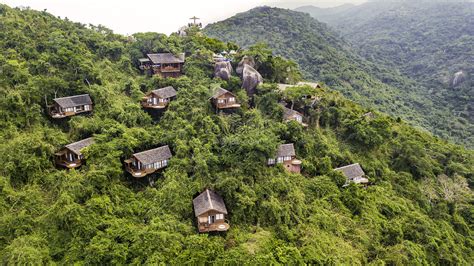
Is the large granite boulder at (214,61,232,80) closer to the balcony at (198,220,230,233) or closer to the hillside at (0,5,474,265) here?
the hillside at (0,5,474,265)

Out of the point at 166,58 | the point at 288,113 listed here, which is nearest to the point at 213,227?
the point at 288,113

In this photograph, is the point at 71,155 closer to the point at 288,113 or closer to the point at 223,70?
the point at 223,70

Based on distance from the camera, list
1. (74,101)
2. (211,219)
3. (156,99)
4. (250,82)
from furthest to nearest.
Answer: (250,82)
(156,99)
(74,101)
(211,219)

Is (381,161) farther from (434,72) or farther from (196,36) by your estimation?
(434,72)

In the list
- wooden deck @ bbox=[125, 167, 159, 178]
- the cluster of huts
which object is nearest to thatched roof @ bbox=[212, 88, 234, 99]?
the cluster of huts

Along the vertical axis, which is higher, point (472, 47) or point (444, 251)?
point (472, 47)

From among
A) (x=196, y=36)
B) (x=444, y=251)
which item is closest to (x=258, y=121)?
(x=444, y=251)

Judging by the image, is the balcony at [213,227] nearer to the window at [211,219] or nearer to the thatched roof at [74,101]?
the window at [211,219]
